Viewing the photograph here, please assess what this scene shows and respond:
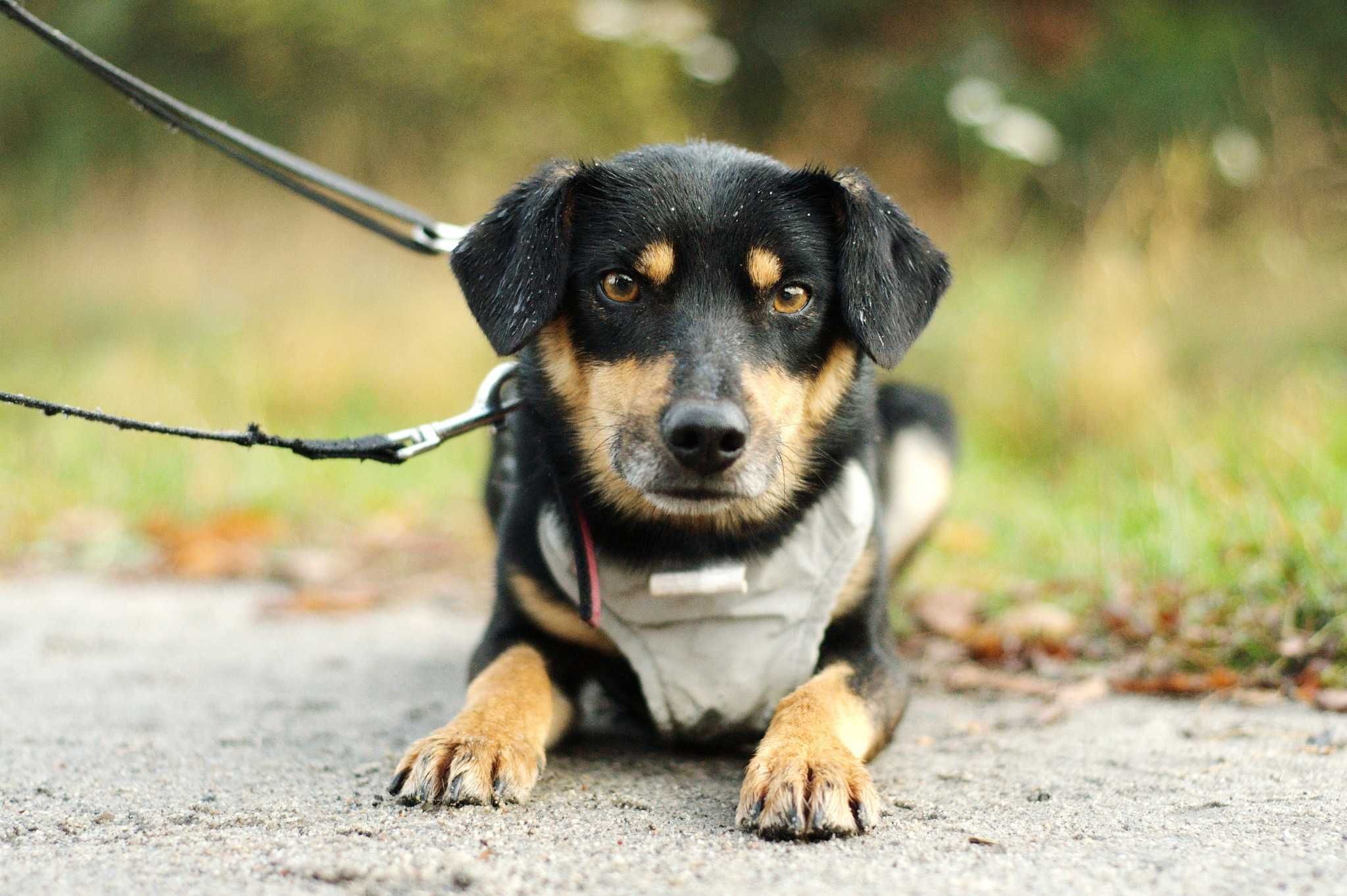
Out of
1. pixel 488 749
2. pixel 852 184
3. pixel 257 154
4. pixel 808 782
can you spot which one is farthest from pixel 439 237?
pixel 808 782

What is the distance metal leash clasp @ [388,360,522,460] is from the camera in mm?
2871

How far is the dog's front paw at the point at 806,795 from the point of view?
7.64 feet

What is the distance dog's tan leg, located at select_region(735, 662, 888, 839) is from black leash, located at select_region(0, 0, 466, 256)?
1600 millimetres

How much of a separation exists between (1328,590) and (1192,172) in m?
5.51

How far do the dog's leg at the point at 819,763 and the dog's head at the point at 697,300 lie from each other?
1.59ft

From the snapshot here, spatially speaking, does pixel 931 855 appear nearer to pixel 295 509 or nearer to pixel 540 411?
pixel 540 411

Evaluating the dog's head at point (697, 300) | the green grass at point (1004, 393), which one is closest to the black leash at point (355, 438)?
the dog's head at point (697, 300)

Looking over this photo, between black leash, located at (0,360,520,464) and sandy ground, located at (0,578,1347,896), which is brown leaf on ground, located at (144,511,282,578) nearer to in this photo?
sandy ground, located at (0,578,1347,896)

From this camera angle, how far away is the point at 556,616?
3064 mm

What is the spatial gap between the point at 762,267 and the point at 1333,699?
200 centimetres

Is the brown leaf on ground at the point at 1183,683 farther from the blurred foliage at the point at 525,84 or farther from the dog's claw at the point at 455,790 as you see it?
the blurred foliage at the point at 525,84

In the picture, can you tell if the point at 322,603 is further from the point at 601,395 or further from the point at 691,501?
the point at 691,501

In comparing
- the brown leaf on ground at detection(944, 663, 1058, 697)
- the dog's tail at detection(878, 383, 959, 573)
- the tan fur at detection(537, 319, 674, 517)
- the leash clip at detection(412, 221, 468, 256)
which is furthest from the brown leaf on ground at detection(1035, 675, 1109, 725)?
the leash clip at detection(412, 221, 468, 256)

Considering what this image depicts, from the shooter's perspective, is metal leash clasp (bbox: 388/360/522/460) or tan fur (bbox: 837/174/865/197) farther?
tan fur (bbox: 837/174/865/197)
